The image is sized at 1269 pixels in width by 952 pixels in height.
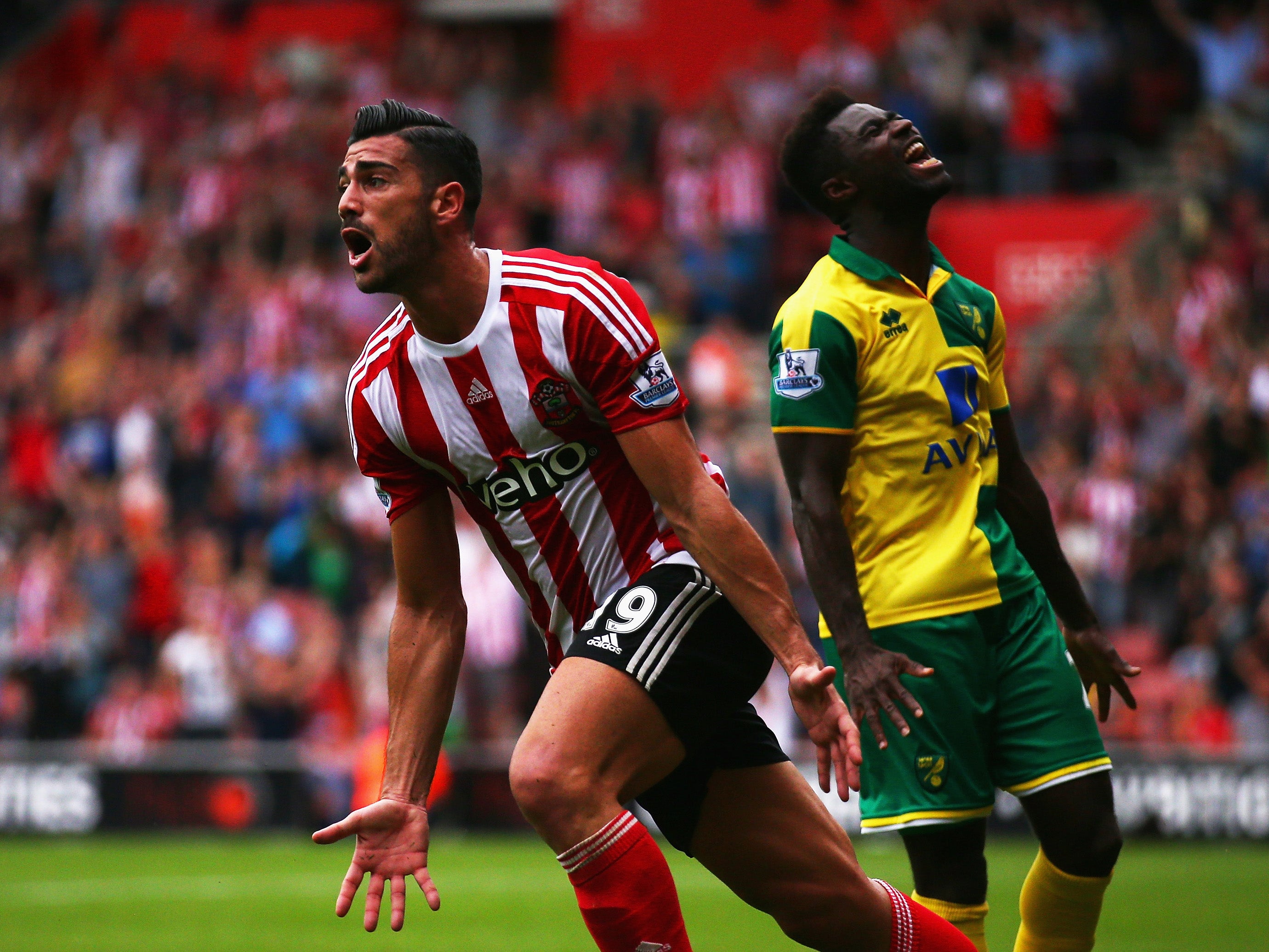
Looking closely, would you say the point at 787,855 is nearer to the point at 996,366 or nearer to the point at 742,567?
the point at 742,567

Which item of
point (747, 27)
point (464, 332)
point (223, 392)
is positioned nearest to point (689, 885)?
point (464, 332)

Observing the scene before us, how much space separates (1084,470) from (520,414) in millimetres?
9563

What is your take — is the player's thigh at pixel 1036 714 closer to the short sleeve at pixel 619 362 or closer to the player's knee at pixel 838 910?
the player's knee at pixel 838 910

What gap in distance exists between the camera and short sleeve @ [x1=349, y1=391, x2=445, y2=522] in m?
4.56

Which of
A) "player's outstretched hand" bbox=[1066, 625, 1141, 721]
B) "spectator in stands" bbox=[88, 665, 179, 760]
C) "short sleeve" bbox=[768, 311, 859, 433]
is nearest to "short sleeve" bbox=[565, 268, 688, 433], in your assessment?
"short sleeve" bbox=[768, 311, 859, 433]

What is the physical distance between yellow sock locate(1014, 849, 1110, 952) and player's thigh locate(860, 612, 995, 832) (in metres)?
0.26

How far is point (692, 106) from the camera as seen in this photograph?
1938 cm

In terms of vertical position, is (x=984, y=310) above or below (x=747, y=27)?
below

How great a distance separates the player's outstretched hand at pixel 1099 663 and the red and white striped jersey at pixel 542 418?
4.77 feet

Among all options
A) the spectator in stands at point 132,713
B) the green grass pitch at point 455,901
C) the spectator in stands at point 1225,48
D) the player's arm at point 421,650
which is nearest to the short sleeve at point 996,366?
the player's arm at point 421,650

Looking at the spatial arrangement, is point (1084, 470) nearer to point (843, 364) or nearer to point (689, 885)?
point (689, 885)

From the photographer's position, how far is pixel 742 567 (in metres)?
4.12

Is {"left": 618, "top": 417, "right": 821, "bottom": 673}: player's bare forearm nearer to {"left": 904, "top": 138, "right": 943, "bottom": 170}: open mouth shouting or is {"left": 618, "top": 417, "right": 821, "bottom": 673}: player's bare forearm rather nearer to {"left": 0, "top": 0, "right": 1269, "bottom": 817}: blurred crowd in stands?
{"left": 904, "top": 138, "right": 943, "bottom": 170}: open mouth shouting

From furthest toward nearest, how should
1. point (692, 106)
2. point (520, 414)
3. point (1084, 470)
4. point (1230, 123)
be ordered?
point (692, 106), point (1230, 123), point (1084, 470), point (520, 414)
